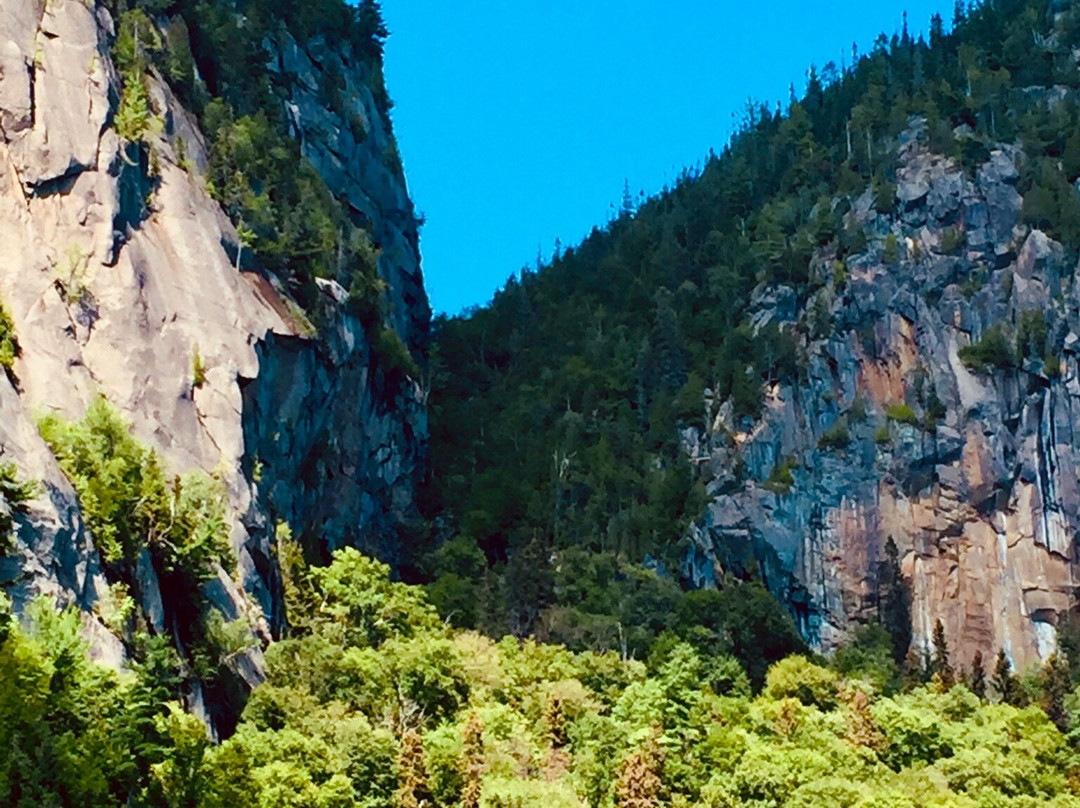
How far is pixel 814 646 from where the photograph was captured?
111 metres

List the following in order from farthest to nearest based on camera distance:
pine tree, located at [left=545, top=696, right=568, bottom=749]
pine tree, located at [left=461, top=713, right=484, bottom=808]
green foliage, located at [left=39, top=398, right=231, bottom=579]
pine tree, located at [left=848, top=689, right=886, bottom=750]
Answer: pine tree, located at [left=848, top=689, right=886, bottom=750] < pine tree, located at [left=545, top=696, right=568, bottom=749] < green foliage, located at [left=39, top=398, right=231, bottom=579] < pine tree, located at [left=461, top=713, right=484, bottom=808]

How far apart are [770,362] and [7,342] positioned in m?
72.7

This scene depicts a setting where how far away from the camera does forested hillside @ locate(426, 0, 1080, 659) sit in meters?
113

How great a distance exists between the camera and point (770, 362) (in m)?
126

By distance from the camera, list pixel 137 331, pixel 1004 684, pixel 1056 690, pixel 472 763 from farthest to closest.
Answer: pixel 1004 684, pixel 1056 690, pixel 137 331, pixel 472 763

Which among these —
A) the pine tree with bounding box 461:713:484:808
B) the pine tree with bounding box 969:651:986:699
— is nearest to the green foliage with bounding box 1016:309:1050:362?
the pine tree with bounding box 969:651:986:699

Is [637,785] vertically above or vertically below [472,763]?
below

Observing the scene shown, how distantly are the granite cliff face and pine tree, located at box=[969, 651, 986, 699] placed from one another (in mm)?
40848

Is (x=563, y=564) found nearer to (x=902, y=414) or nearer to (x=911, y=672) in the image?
(x=911, y=672)

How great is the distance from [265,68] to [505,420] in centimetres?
4050

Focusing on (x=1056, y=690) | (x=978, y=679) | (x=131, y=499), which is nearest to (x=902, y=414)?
(x=978, y=679)

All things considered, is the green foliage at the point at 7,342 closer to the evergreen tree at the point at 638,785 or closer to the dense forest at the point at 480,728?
the dense forest at the point at 480,728

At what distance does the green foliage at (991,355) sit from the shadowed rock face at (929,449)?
67 cm

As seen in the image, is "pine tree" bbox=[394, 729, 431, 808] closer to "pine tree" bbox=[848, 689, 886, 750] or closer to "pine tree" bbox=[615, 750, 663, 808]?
"pine tree" bbox=[615, 750, 663, 808]
